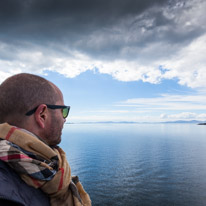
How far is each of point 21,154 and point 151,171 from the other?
49.9m

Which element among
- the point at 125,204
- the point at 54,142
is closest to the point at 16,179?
the point at 54,142

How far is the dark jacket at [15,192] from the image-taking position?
1372 millimetres

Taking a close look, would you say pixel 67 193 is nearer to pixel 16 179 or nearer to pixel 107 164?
pixel 16 179

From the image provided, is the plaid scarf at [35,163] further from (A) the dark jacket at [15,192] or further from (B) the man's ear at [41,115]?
(B) the man's ear at [41,115]

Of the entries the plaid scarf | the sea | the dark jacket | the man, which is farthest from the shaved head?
the sea

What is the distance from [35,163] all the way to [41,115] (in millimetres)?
650

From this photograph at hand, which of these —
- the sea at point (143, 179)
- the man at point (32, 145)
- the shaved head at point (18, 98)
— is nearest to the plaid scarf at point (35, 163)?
the man at point (32, 145)

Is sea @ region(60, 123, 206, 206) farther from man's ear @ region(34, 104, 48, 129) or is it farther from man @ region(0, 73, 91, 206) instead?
man's ear @ region(34, 104, 48, 129)

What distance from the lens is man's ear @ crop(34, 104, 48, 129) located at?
6.77ft

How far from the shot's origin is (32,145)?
1.79 meters

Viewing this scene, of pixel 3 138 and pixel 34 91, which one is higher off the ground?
pixel 34 91

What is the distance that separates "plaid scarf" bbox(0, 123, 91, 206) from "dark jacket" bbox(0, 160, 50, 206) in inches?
1.9

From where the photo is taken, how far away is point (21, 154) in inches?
64.4

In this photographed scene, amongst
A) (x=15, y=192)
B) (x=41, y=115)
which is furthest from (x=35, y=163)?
(x=41, y=115)
